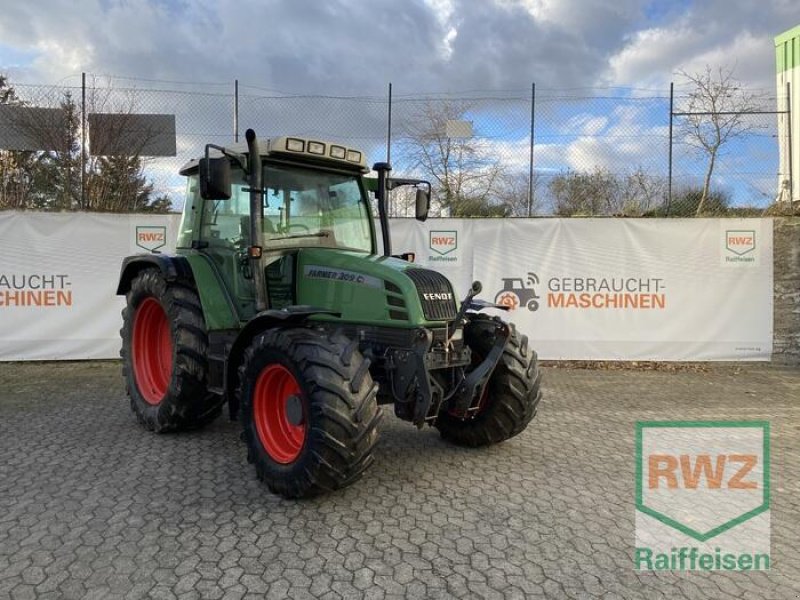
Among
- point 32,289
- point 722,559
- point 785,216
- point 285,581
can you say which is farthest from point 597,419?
point 32,289

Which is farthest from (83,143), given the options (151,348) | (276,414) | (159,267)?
(276,414)

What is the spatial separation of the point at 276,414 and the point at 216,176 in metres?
1.69

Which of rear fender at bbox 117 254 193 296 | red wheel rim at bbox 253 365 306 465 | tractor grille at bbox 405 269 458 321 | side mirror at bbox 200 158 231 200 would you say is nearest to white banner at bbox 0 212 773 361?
rear fender at bbox 117 254 193 296

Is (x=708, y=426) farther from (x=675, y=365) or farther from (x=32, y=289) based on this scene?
(x=32, y=289)

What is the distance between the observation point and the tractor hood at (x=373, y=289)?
4102 millimetres

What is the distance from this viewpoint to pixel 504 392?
15.1ft

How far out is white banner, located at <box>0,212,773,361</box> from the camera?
8602mm

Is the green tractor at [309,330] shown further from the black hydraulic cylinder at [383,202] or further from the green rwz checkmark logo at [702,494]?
the green rwz checkmark logo at [702,494]

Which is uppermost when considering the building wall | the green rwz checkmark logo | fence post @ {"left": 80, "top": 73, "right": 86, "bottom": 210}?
fence post @ {"left": 80, "top": 73, "right": 86, "bottom": 210}

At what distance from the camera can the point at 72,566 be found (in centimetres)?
305

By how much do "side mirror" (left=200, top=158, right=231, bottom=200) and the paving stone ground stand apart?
201cm

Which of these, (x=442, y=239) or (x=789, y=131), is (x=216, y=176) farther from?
(x=789, y=131)

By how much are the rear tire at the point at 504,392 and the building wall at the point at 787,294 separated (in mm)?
5998

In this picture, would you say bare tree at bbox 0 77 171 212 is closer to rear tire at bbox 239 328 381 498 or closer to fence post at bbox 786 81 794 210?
rear tire at bbox 239 328 381 498
